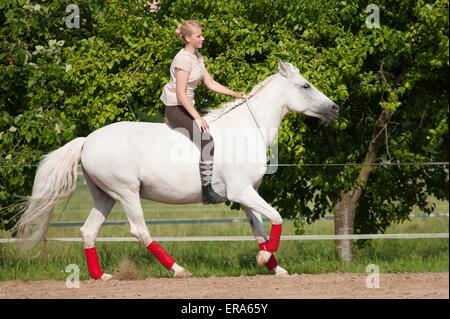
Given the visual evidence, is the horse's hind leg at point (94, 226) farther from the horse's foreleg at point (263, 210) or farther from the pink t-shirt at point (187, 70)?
the horse's foreleg at point (263, 210)

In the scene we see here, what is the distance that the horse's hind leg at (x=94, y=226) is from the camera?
8.73m

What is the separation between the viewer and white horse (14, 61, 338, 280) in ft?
27.6

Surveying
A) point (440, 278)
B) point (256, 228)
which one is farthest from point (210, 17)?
point (440, 278)

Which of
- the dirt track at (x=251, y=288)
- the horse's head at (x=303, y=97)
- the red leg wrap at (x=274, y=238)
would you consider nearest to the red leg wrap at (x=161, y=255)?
the dirt track at (x=251, y=288)

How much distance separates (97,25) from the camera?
10.9m

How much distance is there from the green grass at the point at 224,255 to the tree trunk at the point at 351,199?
0.59 feet

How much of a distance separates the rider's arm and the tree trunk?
2921 millimetres

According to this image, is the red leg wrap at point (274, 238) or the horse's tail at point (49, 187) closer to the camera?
the red leg wrap at point (274, 238)

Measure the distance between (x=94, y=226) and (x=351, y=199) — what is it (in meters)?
3.43

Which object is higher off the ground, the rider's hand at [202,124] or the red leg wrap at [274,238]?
the rider's hand at [202,124]

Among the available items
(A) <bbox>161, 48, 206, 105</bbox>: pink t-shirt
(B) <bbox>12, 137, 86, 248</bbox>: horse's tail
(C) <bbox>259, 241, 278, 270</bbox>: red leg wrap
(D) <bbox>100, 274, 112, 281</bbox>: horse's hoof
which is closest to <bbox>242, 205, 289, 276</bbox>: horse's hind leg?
(C) <bbox>259, 241, 278, 270</bbox>: red leg wrap

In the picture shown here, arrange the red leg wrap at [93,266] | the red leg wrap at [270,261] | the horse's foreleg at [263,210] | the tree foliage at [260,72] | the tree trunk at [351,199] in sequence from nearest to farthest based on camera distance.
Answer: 1. the horse's foreleg at [263,210]
2. the red leg wrap at [270,261]
3. the red leg wrap at [93,266]
4. the tree foliage at [260,72]
5. the tree trunk at [351,199]

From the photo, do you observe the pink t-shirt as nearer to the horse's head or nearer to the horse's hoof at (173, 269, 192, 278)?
the horse's head
